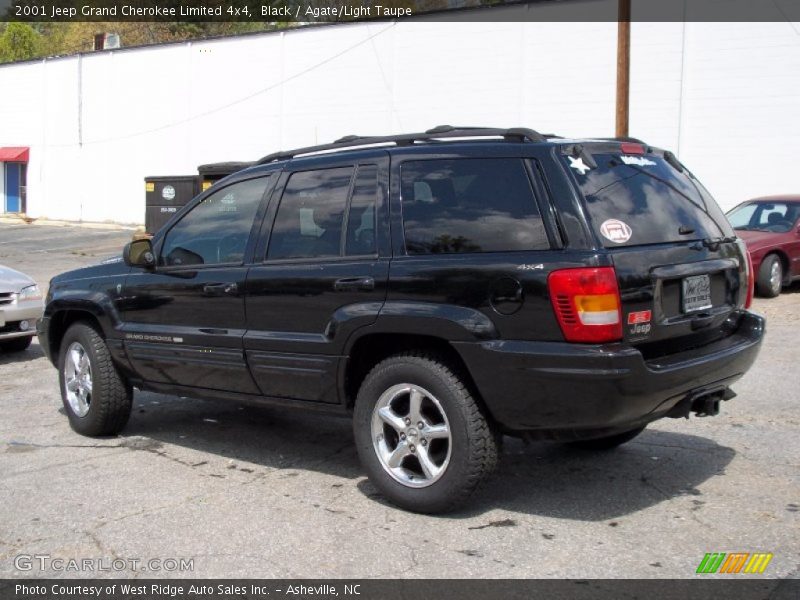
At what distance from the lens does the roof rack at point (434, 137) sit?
465 centimetres

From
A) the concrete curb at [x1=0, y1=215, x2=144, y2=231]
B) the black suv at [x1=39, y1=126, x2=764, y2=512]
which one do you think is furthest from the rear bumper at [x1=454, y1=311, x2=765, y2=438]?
the concrete curb at [x1=0, y1=215, x2=144, y2=231]

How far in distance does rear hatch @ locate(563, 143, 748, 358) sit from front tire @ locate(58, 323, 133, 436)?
3.61 meters

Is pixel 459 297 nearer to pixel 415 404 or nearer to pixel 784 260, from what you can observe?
pixel 415 404

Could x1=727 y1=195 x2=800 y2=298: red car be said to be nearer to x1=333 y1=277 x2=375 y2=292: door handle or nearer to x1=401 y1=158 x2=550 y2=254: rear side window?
x1=401 y1=158 x2=550 y2=254: rear side window

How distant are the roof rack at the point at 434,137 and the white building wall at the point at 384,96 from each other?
17.0 m

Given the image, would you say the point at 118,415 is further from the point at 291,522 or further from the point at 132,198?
the point at 132,198

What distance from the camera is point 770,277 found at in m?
14.0

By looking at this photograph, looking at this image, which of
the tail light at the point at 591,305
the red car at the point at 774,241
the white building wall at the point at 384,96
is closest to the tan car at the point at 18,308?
the tail light at the point at 591,305

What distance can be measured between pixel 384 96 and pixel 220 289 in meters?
22.2

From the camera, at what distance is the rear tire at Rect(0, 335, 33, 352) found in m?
10.00

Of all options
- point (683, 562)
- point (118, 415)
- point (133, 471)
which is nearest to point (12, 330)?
point (118, 415)

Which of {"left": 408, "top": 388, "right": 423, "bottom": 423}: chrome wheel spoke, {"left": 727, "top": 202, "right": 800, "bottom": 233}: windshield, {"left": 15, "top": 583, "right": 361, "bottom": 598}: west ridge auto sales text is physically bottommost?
{"left": 15, "top": 583, "right": 361, "bottom": 598}: west ridge auto sales text

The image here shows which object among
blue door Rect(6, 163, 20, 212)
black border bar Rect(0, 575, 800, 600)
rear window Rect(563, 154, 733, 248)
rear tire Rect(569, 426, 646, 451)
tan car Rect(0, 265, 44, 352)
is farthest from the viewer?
blue door Rect(6, 163, 20, 212)

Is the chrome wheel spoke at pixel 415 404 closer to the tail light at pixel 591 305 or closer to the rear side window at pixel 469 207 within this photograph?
the rear side window at pixel 469 207
